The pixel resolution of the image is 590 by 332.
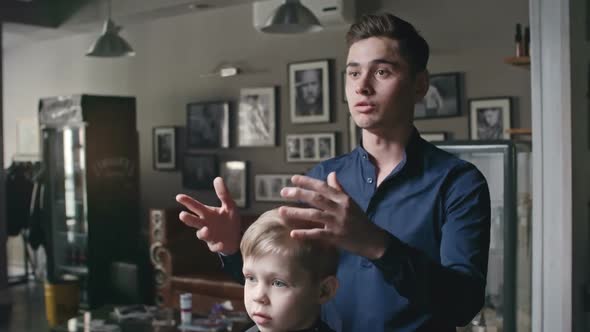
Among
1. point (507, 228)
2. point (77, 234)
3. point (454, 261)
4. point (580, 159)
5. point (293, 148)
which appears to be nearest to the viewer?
point (454, 261)

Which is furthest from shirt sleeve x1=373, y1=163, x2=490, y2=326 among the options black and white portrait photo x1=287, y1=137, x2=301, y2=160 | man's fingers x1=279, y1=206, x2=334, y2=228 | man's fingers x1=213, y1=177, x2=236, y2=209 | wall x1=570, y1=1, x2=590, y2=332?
black and white portrait photo x1=287, y1=137, x2=301, y2=160

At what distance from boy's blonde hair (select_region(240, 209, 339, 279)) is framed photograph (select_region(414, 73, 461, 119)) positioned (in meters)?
4.02

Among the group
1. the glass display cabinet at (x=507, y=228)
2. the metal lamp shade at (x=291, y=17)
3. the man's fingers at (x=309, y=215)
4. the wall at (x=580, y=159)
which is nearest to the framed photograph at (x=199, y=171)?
the metal lamp shade at (x=291, y=17)

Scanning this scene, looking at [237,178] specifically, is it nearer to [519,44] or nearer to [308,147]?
[308,147]

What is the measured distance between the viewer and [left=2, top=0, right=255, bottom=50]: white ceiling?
6172 mm

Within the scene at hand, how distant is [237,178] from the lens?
6.41 meters

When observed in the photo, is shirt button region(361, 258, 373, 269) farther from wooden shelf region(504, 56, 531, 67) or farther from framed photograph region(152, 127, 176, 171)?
framed photograph region(152, 127, 176, 171)

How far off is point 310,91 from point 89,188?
2439 mm

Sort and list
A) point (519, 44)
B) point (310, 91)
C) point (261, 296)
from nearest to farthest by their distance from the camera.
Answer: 1. point (261, 296)
2. point (519, 44)
3. point (310, 91)

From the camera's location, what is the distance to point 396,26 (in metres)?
1.25

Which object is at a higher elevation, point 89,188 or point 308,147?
point 308,147

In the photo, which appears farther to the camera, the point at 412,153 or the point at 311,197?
the point at 412,153

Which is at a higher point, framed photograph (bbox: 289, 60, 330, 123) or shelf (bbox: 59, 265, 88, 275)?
framed photograph (bbox: 289, 60, 330, 123)

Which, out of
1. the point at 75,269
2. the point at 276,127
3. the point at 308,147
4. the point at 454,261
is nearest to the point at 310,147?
the point at 308,147
